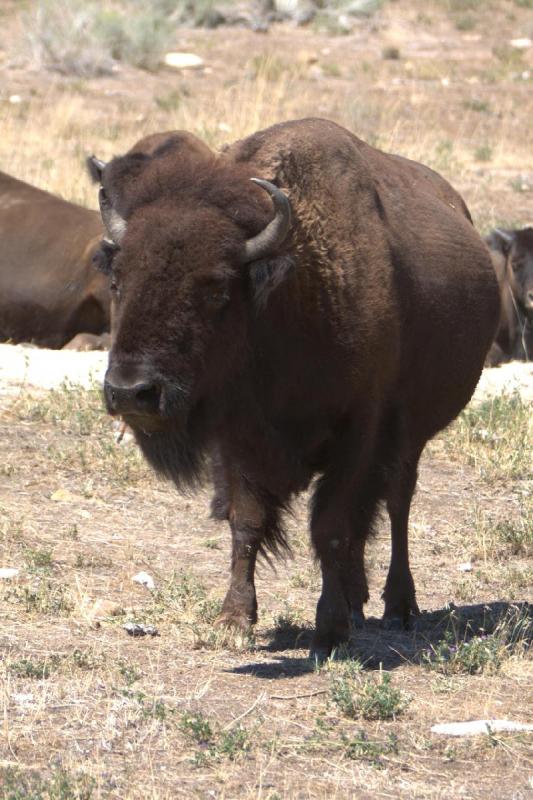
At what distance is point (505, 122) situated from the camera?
73.7ft

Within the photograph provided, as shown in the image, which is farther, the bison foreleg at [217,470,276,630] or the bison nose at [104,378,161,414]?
the bison foreleg at [217,470,276,630]

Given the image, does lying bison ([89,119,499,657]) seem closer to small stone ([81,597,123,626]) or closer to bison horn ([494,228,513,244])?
small stone ([81,597,123,626])

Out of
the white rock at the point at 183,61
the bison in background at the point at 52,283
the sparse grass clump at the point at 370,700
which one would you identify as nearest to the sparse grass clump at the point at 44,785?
the sparse grass clump at the point at 370,700

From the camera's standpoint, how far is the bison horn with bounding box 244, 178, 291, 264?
208 inches

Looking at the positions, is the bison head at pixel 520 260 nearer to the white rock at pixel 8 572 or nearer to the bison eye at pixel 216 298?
the white rock at pixel 8 572

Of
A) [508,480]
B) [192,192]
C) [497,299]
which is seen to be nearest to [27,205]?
[508,480]

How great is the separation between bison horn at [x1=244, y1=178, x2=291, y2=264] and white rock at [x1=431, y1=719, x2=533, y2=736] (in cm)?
173

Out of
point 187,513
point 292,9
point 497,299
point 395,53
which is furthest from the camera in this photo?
point 292,9

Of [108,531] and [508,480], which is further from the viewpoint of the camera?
[508,480]

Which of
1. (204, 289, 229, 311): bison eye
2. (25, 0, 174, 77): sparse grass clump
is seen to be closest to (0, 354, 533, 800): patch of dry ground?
(204, 289, 229, 311): bison eye

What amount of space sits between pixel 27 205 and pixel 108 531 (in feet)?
17.5

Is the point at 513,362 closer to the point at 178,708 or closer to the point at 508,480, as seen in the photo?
the point at 508,480

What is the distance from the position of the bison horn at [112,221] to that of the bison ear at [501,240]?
7612 millimetres

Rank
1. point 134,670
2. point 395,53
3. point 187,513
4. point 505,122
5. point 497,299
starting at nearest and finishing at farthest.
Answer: point 134,670 < point 497,299 < point 187,513 < point 505,122 < point 395,53
